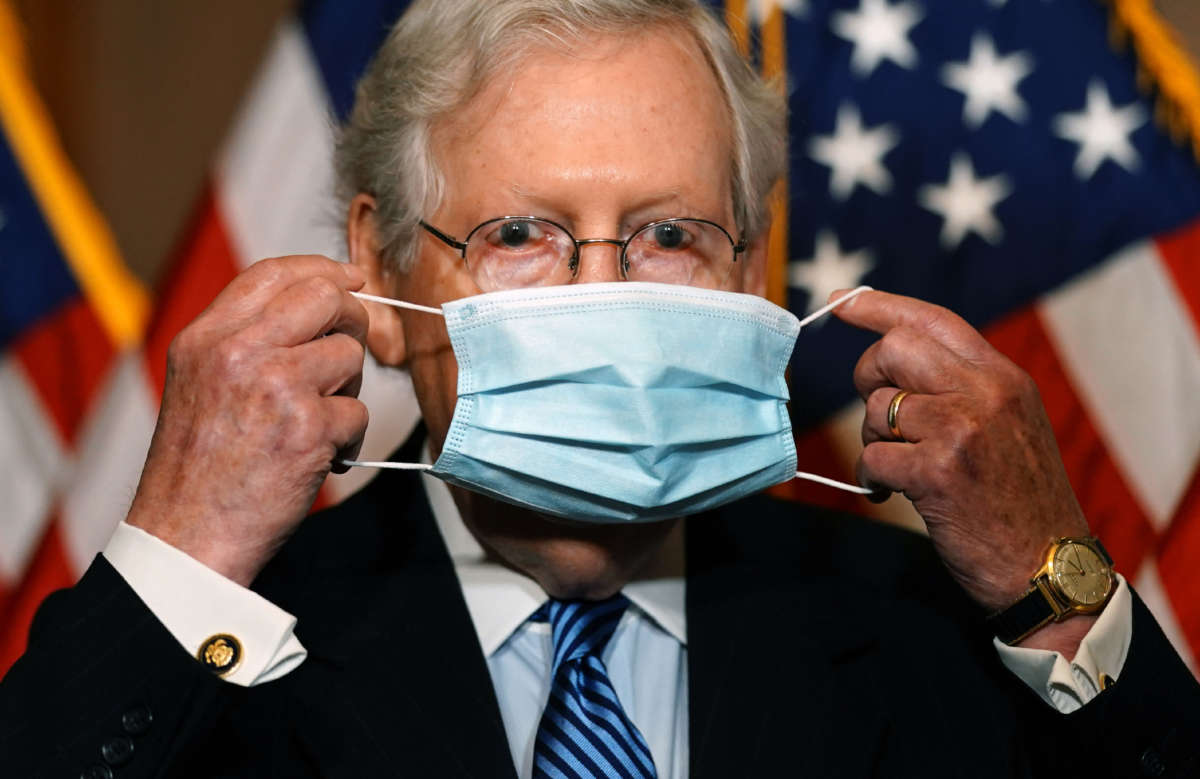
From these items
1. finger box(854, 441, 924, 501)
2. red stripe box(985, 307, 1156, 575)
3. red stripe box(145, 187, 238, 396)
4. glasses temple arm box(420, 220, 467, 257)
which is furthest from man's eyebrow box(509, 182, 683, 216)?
red stripe box(145, 187, 238, 396)

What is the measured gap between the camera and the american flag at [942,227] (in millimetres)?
2635

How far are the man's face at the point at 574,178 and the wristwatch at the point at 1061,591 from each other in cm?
56

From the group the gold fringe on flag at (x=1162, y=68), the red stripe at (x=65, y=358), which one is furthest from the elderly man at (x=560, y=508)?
the red stripe at (x=65, y=358)

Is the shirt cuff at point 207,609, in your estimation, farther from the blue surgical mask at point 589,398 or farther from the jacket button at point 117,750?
the blue surgical mask at point 589,398

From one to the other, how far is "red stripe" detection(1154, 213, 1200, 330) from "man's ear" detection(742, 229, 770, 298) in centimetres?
109

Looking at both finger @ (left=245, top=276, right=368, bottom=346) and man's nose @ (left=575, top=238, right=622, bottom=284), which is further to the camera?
man's nose @ (left=575, top=238, right=622, bottom=284)

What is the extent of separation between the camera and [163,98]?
384 cm

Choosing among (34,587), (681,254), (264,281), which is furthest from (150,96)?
(681,254)

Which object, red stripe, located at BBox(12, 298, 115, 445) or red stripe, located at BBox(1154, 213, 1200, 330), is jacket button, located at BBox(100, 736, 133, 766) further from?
red stripe, located at BBox(1154, 213, 1200, 330)

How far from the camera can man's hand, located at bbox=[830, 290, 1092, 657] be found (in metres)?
1.81

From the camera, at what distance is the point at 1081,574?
1830mm

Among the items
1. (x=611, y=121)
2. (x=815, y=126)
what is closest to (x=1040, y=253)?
(x=815, y=126)

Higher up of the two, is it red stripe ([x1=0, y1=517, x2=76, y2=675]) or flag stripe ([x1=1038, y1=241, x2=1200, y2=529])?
red stripe ([x1=0, y1=517, x2=76, y2=675])

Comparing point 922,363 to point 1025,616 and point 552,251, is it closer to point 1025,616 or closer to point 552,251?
point 1025,616
